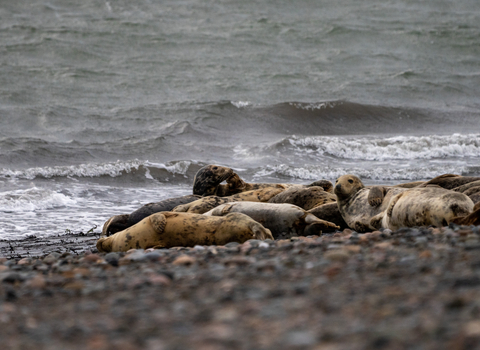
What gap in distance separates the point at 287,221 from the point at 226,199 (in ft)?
4.76

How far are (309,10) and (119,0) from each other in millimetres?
9818

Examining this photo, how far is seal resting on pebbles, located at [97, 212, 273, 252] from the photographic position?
5.46 metres

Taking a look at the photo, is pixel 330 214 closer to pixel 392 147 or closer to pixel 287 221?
pixel 287 221

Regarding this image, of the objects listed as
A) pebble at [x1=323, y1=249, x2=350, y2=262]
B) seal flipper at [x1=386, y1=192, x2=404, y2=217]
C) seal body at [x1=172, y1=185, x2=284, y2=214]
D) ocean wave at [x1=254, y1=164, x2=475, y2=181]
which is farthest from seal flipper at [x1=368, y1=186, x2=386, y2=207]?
ocean wave at [x1=254, y1=164, x2=475, y2=181]

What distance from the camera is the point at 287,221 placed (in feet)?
20.1

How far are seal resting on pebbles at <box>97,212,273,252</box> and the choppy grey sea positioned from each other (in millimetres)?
2644

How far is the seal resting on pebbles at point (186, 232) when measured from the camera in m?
5.46

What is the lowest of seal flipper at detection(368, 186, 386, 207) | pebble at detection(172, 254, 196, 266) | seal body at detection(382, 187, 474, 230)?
seal flipper at detection(368, 186, 386, 207)

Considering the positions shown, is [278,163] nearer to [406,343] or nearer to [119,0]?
[406,343]

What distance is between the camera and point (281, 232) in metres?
6.12

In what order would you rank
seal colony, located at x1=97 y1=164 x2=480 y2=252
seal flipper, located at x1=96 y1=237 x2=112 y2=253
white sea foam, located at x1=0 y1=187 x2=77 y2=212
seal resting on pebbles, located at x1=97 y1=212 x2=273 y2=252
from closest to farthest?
1. seal colony, located at x1=97 y1=164 x2=480 y2=252
2. seal resting on pebbles, located at x1=97 y1=212 x2=273 y2=252
3. seal flipper, located at x1=96 y1=237 x2=112 y2=253
4. white sea foam, located at x1=0 y1=187 x2=77 y2=212

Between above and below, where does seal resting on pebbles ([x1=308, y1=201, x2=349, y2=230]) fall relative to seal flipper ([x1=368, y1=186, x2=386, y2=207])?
below

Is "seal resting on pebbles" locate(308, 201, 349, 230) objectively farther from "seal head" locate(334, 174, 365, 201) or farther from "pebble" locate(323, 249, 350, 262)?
"pebble" locate(323, 249, 350, 262)

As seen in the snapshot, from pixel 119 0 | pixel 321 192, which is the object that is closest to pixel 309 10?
pixel 119 0
